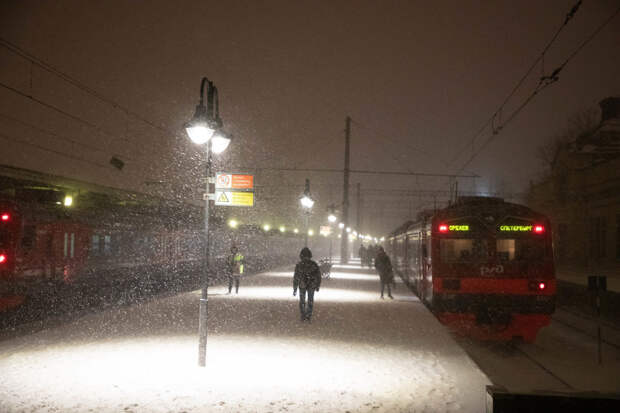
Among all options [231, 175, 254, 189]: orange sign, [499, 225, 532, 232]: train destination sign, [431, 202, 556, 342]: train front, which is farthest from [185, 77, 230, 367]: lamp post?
[499, 225, 532, 232]: train destination sign

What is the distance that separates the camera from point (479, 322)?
470 inches

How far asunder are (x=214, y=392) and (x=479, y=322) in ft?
21.5

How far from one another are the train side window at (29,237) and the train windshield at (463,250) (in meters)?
13.8

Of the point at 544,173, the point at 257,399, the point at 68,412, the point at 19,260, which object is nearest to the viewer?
the point at 68,412

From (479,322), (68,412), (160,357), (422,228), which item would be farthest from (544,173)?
(68,412)

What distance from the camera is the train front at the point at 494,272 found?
38.7 feet

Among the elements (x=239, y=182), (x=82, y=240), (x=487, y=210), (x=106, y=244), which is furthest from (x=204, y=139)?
(x=106, y=244)

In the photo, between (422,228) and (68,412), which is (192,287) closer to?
(422,228)

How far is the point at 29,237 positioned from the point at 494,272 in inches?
604

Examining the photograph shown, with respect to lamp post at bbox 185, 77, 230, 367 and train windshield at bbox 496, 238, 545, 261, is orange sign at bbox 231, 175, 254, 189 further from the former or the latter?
train windshield at bbox 496, 238, 545, 261

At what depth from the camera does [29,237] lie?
20000 mm

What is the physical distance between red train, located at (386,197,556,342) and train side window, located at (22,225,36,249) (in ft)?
44.7

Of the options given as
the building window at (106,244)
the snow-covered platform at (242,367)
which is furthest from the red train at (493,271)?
the building window at (106,244)

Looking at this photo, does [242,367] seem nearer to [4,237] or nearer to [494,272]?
[494,272]
